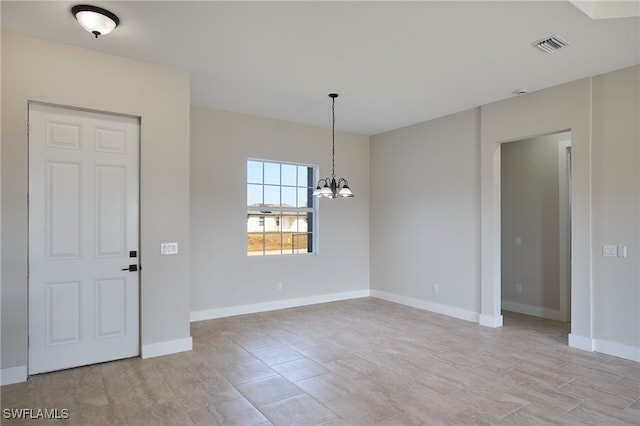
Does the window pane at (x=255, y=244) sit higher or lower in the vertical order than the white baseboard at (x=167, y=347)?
higher

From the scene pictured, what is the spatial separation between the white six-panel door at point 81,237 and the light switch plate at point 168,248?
243 mm

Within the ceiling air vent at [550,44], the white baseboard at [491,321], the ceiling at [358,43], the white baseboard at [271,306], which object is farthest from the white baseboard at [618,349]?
the white baseboard at [271,306]

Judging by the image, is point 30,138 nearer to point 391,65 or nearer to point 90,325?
point 90,325

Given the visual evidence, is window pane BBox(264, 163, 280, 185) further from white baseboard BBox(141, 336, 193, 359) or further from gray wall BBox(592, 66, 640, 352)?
gray wall BBox(592, 66, 640, 352)

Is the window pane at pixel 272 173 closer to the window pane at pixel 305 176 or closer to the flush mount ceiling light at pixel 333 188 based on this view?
the window pane at pixel 305 176

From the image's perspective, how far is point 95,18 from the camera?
110 inches

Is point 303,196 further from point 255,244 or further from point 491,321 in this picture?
point 491,321

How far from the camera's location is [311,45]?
11.0 feet

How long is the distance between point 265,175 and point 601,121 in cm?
436

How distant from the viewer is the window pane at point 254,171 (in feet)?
18.9

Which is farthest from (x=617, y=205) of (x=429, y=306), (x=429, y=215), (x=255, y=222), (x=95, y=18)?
(x=95, y=18)

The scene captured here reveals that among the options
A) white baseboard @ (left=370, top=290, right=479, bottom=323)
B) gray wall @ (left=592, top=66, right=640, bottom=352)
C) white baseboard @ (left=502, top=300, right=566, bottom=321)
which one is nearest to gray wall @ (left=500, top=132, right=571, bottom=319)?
white baseboard @ (left=502, top=300, right=566, bottom=321)

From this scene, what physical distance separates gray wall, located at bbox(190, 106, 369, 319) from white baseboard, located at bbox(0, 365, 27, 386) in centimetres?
209

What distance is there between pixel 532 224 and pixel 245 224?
Result: 4340mm
